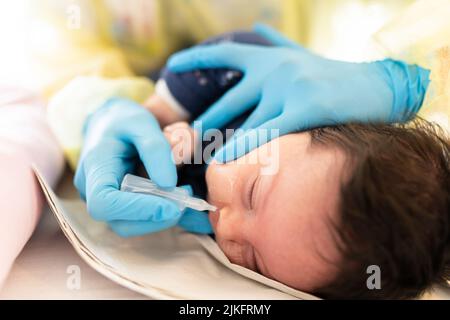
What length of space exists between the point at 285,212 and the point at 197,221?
0.20 m

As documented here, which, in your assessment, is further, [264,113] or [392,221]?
Result: [264,113]

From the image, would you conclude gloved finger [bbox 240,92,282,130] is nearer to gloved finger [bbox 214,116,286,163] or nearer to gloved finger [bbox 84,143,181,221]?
gloved finger [bbox 214,116,286,163]

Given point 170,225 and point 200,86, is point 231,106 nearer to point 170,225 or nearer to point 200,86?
point 200,86

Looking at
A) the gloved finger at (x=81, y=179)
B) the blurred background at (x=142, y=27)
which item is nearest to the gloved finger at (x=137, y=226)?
the gloved finger at (x=81, y=179)

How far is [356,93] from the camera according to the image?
2.84 feet

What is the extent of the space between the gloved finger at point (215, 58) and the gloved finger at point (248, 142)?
24 cm

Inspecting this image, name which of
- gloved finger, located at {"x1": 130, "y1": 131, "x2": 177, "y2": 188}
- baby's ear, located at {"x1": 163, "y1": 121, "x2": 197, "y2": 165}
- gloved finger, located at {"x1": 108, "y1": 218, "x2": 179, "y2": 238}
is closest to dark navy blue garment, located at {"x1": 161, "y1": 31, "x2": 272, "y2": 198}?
baby's ear, located at {"x1": 163, "y1": 121, "x2": 197, "y2": 165}

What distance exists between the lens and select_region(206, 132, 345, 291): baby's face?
25.9 inches

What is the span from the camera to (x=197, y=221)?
83 centimetres

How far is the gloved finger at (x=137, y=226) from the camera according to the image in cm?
74

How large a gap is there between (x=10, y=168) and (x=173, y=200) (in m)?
0.23

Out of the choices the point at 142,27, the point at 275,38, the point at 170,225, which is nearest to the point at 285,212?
the point at 170,225

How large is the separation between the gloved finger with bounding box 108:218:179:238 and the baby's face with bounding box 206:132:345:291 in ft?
0.26

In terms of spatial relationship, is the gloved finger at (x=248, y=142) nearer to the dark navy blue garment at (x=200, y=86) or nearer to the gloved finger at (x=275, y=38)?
the dark navy blue garment at (x=200, y=86)
